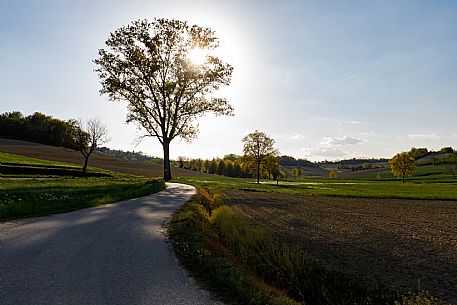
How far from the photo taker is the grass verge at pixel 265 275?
21.1ft

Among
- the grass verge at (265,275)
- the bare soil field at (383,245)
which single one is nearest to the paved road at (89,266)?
the grass verge at (265,275)

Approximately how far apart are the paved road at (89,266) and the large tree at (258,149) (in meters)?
62.8

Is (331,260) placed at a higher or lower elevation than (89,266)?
lower

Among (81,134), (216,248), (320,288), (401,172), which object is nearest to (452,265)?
(320,288)

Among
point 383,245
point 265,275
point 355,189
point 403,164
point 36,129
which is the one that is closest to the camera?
point 265,275

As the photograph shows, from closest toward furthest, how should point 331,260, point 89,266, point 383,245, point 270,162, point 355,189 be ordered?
1. point 89,266
2. point 331,260
3. point 383,245
4. point 355,189
5. point 270,162

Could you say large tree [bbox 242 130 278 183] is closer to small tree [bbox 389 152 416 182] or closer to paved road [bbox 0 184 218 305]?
small tree [bbox 389 152 416 182]

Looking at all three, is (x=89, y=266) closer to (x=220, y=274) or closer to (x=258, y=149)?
(x=220, y=274)

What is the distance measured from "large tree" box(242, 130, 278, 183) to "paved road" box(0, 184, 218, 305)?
206ft

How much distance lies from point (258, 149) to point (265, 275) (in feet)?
215

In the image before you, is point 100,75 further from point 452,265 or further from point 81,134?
point 452,265

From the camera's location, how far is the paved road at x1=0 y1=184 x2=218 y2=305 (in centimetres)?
547

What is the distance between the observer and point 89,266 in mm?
6914

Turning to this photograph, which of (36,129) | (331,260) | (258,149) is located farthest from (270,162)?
(36,129)
